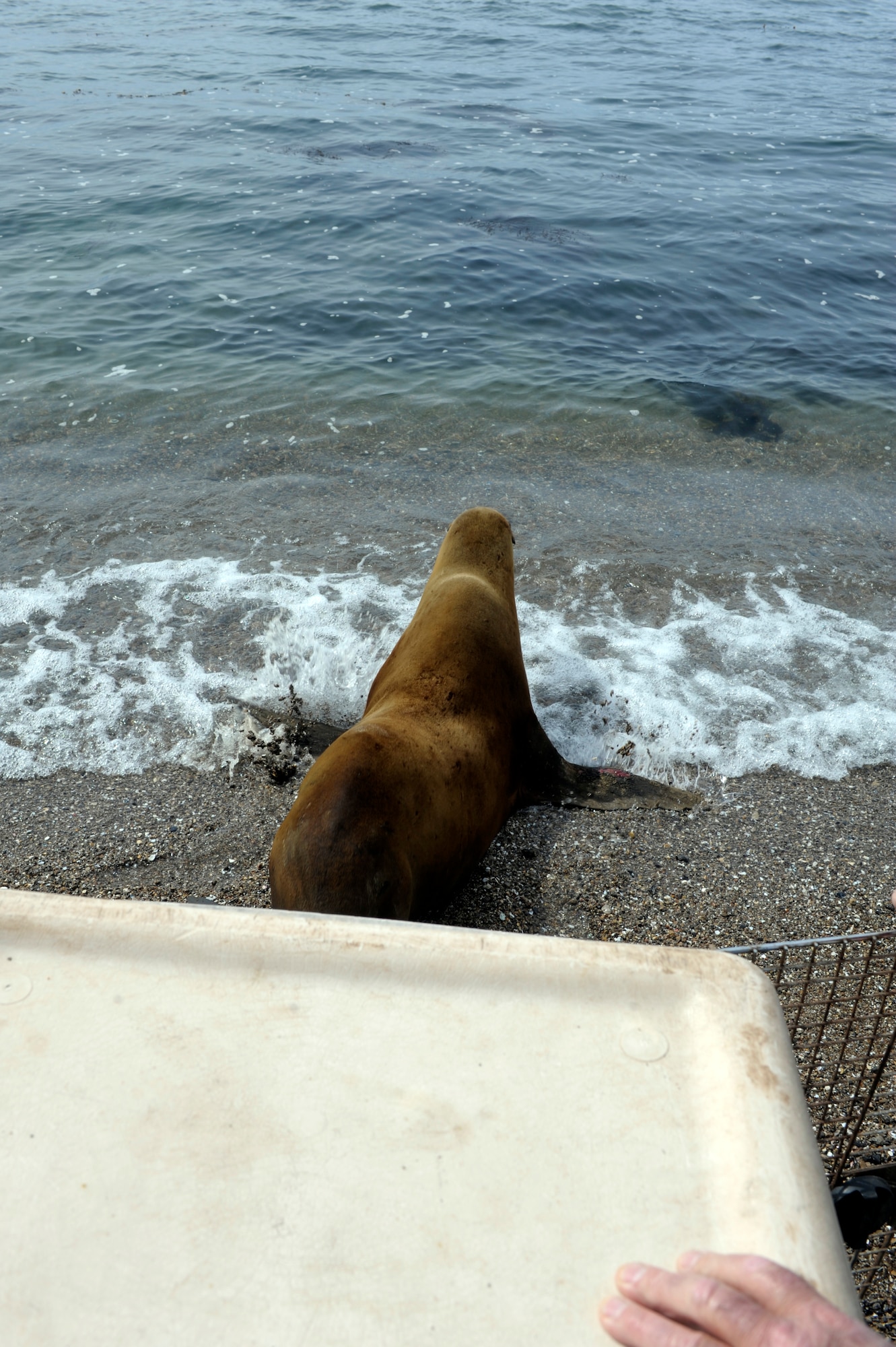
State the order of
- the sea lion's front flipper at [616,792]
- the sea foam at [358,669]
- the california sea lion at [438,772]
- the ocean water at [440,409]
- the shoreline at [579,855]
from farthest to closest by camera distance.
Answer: the ocean water at [440,409] → the sea foam at [358,669] → the sea lion's front flipper at [616,792] → the shoreline at [579,855] → the california sea lion at [438,772]

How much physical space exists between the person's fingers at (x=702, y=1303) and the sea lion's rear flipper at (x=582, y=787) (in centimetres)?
388

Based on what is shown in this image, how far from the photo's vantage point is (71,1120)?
1.50m

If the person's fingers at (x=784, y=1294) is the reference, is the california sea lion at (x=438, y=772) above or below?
below

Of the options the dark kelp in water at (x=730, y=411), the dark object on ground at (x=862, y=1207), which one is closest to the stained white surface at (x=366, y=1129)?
the dark object on ground at (x=862, y=1207)

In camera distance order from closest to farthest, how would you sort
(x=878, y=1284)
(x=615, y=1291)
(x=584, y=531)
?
(x=615, y=1291)
(x=878, y=1284)
(x=584, y=531)

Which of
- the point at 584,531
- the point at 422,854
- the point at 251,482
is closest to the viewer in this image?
the point at 422,854

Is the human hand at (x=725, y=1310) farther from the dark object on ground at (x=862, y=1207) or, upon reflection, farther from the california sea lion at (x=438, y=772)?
the california sea lion at (x=438, y=772)

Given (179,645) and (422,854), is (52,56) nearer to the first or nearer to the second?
(179,645)

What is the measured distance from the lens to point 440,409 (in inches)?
430

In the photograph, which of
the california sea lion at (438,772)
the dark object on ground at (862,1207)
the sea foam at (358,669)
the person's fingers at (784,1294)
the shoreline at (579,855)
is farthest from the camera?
the sea foam at (358,669)

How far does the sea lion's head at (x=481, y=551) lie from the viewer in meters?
5.84

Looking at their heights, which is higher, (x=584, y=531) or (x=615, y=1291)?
(x=615, y=1291)

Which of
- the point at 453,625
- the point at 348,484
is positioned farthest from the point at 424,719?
the point at 348,484

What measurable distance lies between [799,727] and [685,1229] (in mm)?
4963
